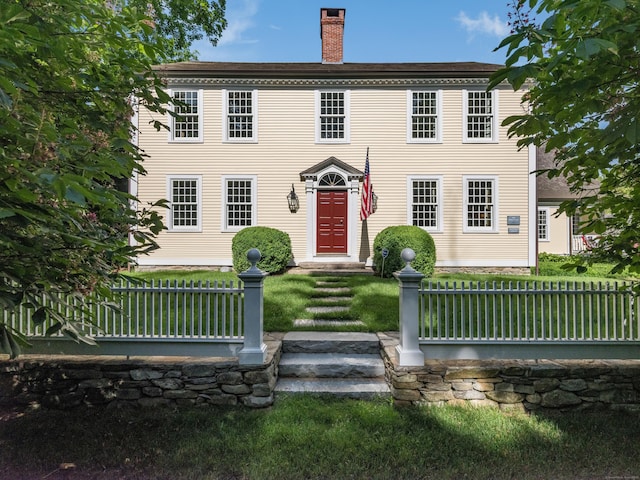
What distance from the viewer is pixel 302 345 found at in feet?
16.3

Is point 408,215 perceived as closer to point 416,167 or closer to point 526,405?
point 416,167

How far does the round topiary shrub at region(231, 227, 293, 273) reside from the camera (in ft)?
34.5

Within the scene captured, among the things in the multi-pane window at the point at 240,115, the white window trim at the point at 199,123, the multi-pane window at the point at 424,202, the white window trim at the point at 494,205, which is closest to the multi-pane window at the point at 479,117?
the white window trim at the point at 494,205

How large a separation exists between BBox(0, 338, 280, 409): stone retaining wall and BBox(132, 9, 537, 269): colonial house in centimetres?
800

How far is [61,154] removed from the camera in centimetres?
208

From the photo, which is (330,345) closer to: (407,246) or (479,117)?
(407,246)

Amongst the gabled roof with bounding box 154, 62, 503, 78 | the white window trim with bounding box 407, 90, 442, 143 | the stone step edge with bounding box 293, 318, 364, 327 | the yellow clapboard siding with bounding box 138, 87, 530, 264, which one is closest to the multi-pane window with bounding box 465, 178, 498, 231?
the yellow clapboard siding with bounding box 138, 87, 530, 264

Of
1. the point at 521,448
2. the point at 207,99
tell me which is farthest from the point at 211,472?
the point at 207,99

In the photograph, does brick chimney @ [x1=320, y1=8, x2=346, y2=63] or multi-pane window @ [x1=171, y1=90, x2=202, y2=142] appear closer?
multi-pane window @ [x1=171, y1=90, x2=202, y2=142]

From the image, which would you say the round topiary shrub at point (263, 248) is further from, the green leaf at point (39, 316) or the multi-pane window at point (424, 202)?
the green leaf at point (39, 316)

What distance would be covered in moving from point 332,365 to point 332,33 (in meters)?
12.4

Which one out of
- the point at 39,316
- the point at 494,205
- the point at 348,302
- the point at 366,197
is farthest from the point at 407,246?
the point at 39,316

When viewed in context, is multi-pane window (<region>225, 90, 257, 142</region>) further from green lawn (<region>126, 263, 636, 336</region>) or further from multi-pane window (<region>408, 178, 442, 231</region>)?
multi-pane window (<region>408, 178, 442, 231</region>)

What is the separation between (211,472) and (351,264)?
8.78 m
